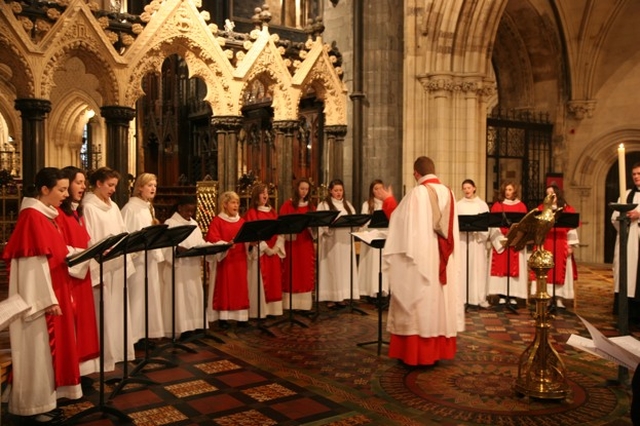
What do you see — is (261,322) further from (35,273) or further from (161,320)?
(35,273)

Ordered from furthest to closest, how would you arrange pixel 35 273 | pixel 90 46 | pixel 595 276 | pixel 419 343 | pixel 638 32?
1. pixel 638 32
2. pixel 595 276
3. pixel 90 46
4. pixel 419 343
5. pixel 35 273

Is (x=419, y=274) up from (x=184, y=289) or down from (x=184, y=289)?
up

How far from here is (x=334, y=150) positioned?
11.8 m

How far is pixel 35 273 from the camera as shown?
4.49 metres

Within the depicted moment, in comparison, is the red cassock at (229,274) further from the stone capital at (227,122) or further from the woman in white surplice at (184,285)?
the stone capital at (227,122)

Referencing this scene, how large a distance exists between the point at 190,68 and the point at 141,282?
14.5 feet

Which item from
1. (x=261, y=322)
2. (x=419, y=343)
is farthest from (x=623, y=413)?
(x=261, y=322)

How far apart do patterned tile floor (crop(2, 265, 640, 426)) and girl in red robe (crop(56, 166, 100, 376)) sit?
0.38m

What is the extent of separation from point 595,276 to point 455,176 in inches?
146

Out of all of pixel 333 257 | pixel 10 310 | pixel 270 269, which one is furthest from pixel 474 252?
pixel 10 310

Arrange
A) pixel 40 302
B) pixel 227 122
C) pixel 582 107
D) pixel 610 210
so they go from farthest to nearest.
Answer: pixel 582 107
pixel 610 210
pixel 227 122
pixel 40 302

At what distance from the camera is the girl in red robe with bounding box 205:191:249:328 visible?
7715mm

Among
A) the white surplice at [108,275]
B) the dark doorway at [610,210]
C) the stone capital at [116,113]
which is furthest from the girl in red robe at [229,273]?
the dark doorway at [610,210]

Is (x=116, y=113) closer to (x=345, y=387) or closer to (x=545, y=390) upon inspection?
(x=345, y=387)
